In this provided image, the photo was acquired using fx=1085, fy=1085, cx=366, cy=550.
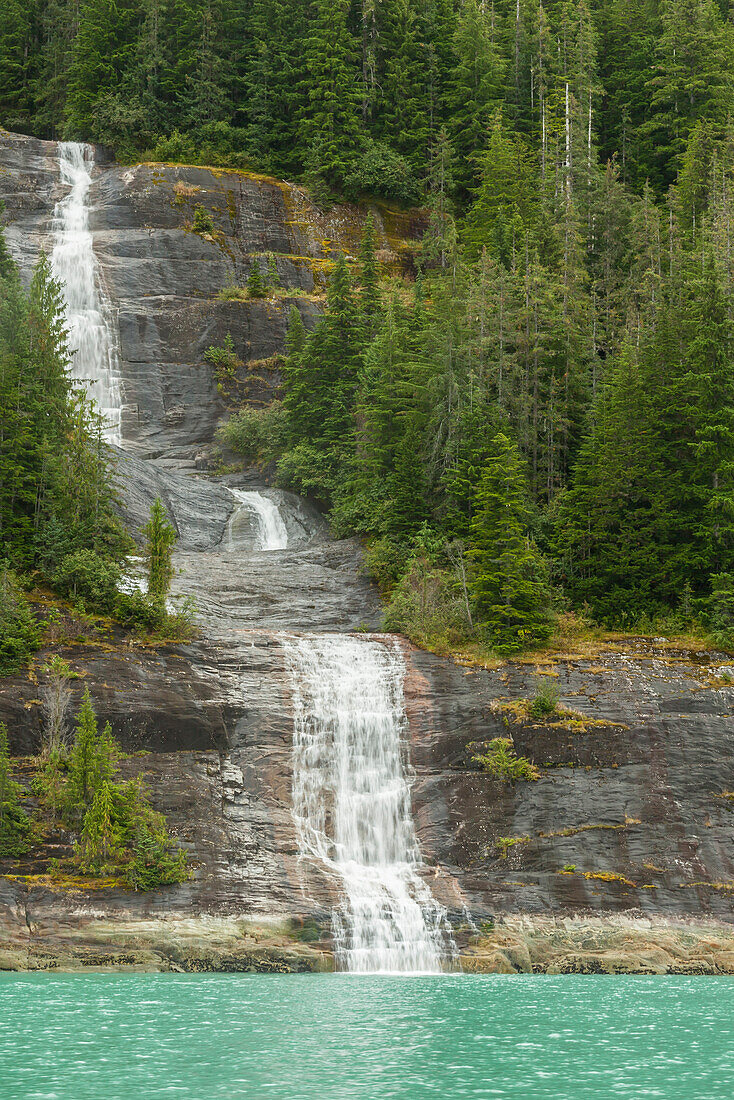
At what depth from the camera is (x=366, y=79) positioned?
77.4 m

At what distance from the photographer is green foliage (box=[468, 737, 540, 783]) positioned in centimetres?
2788

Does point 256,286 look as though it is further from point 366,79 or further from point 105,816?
point 105,816

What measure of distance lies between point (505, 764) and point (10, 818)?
12.1m

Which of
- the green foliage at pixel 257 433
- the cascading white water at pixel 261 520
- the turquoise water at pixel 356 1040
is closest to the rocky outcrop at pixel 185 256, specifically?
the green foliage at pixel 257 433

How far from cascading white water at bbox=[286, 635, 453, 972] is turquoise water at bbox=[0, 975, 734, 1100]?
2760 millimetres

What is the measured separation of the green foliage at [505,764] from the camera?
27.9 metres

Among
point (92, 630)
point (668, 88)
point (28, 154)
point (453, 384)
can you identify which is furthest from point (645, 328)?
point (28, 154)

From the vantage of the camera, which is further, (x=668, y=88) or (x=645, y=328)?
(x=668, y=88)

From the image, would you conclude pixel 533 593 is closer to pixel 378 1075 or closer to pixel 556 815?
pixel 556 815

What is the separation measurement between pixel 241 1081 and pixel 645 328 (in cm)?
3472

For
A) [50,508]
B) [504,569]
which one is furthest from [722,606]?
[50,508]

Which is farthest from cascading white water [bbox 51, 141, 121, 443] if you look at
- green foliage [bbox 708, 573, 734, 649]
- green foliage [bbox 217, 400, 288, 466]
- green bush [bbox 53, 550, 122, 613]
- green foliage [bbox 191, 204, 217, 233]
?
green foliage [bbox 708, 573, 734, 649]

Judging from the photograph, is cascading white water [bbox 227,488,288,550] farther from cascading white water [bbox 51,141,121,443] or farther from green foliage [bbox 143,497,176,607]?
green foliage [bbox 143,497,176,607]

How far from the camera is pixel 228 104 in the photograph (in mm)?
75188
